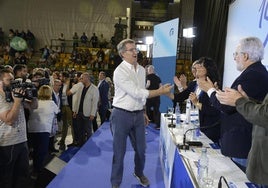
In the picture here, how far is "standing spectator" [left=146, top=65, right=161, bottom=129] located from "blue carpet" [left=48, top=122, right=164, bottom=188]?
1490 mm

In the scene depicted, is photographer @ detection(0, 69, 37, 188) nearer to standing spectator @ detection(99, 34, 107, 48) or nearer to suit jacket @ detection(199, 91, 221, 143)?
suit jacket @ detection(199, 91, 221, 143)

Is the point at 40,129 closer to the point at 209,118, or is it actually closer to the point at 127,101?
the point at 127,101

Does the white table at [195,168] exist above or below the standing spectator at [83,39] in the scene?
below

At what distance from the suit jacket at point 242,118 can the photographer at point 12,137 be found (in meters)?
1.78

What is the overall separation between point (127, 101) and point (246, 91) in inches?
54.0

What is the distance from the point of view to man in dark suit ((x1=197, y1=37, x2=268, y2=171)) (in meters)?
1.71

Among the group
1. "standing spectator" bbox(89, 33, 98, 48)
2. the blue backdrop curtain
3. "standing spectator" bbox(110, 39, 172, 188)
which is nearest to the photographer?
"standing spectator" bbox(110, 39, 172, 188)

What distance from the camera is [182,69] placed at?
1281 cm

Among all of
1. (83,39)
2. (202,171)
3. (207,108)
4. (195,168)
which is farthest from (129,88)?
(83,39)

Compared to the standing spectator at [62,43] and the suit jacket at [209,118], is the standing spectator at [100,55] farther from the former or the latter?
the suit jacket at [209,118]

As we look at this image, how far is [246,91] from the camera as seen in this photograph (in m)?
1.72

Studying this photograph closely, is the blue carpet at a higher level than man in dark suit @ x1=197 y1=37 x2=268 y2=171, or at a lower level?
lower

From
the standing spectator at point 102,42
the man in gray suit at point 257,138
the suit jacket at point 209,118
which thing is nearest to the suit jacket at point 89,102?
the suit jacket at point 209,118

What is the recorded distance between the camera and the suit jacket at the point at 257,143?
4.46 feet
